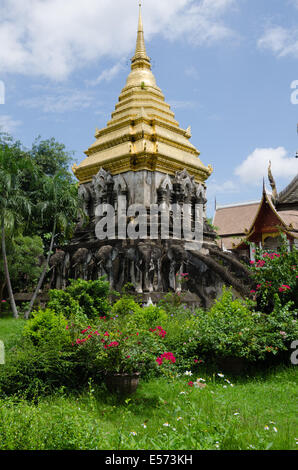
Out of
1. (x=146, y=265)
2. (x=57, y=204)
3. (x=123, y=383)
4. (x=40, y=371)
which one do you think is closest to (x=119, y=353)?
(x=123, y=383)

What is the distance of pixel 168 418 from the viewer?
414 cm

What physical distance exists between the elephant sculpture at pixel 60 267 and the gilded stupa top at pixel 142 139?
3.76 m

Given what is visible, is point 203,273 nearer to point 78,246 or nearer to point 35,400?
point 78,246

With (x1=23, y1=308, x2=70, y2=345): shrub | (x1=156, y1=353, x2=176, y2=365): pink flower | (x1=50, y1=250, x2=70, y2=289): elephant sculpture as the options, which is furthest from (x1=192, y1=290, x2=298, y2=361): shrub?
(x1=50, y1=250, x2=70, y2=289): elephant sculpture

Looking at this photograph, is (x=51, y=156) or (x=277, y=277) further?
(x=51, y=156)

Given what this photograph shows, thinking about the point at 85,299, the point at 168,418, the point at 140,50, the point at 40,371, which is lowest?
the point at 168,418

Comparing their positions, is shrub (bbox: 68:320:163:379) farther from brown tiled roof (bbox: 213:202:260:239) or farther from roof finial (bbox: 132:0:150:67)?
Answer: brown tiled roof (bbox: 213:202:260:239)

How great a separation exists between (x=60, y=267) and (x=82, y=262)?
5.23ft

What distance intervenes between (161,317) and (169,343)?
152 cm

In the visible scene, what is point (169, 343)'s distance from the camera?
255 inches

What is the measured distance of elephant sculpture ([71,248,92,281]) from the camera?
1425 centimetres

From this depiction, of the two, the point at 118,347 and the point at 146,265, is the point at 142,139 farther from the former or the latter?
the point at 118,347

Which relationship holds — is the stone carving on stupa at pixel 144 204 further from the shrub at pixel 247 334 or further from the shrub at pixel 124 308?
the shrub at pixel 247 334

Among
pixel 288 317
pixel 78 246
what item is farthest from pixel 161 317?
pixel 78 246
